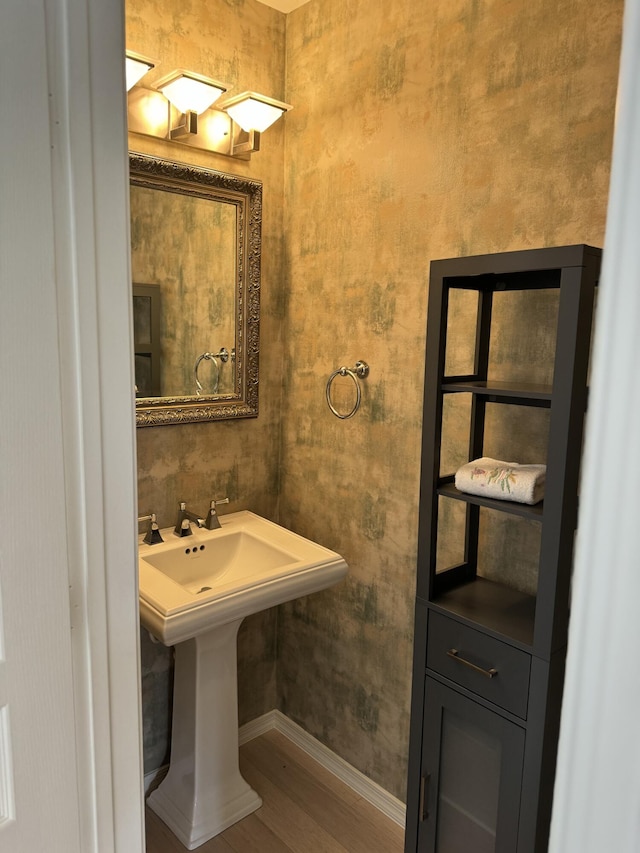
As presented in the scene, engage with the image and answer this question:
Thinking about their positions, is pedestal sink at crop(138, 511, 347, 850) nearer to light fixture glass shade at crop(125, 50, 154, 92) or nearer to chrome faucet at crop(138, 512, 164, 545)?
chrome faucet at crop(138, 512, 164, 545)

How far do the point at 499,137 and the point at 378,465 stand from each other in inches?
41.6

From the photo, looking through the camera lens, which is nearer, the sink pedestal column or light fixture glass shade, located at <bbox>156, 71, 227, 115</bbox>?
light fixture glass shade, located at <bbox>156, 71, 227, 115</bbox>

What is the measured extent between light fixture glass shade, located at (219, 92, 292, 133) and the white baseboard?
89.7 inches

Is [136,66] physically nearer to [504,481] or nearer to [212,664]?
[504,481]

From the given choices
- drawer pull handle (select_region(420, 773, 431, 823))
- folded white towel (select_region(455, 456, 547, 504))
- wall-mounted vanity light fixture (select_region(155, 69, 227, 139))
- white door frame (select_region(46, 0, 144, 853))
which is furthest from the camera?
wall-mounted vanity light fixture (select_region(155, 69, 227, 139))

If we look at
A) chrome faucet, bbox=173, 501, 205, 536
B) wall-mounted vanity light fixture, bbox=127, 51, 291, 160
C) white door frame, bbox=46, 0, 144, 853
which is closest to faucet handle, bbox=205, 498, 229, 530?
chrome faucet, bbox=173, 501, 205, 536

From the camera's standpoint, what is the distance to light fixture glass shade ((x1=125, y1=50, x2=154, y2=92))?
182 centimetres

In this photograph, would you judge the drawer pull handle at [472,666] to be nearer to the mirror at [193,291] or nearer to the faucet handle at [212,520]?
the faucet handle at [212,520]

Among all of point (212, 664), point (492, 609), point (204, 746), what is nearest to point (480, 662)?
point (492, 609)

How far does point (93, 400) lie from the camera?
99cm

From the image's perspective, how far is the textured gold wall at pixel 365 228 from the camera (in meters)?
1.62

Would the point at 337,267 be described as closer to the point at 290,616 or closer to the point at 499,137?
the point at 499,137

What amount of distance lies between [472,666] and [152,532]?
1.13 meters

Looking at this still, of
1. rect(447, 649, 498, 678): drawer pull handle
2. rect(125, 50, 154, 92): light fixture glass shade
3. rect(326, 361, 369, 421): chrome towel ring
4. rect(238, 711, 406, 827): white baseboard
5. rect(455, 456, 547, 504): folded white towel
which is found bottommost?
rect(238, 711, 406, 827): white baseboard
